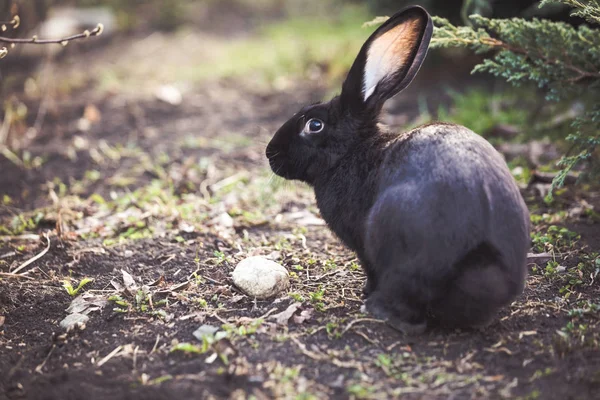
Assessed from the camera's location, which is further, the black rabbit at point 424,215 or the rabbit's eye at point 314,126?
the rabbit's eye at point 314,126

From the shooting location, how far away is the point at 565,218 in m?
4.47

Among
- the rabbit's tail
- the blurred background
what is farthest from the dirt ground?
the blurred background

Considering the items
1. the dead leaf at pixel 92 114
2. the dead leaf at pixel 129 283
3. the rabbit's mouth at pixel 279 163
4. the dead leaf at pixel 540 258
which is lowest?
the dead leaf at pixel 92 114

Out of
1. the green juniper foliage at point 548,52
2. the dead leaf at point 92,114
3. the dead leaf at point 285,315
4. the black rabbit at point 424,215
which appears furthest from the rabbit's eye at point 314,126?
the dead leaf at point 92,114

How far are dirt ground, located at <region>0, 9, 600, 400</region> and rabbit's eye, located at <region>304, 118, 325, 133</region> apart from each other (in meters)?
0.82

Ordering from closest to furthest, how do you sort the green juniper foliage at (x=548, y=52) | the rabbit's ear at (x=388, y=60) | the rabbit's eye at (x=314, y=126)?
the rabbit's ear at (x=388, y=60) → the rabbit's eye at (x=314, y=126) → the green juniper foliage at (x=548, y=52)

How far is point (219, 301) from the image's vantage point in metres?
3.58

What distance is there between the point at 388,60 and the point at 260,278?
1449 mm

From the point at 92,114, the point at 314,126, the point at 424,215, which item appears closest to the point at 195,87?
the point at 92,114

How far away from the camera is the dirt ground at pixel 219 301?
9.37 feet

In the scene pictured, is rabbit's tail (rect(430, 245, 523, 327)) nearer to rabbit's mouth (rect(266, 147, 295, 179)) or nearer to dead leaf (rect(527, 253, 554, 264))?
dead leaf (rect(527, 253, 554, 264))

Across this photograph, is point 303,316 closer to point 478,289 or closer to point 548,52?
point 478,289

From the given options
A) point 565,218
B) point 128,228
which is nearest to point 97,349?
point 128,228

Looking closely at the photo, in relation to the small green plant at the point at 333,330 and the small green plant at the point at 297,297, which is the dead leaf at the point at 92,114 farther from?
the small green plant at the point at 333,330
